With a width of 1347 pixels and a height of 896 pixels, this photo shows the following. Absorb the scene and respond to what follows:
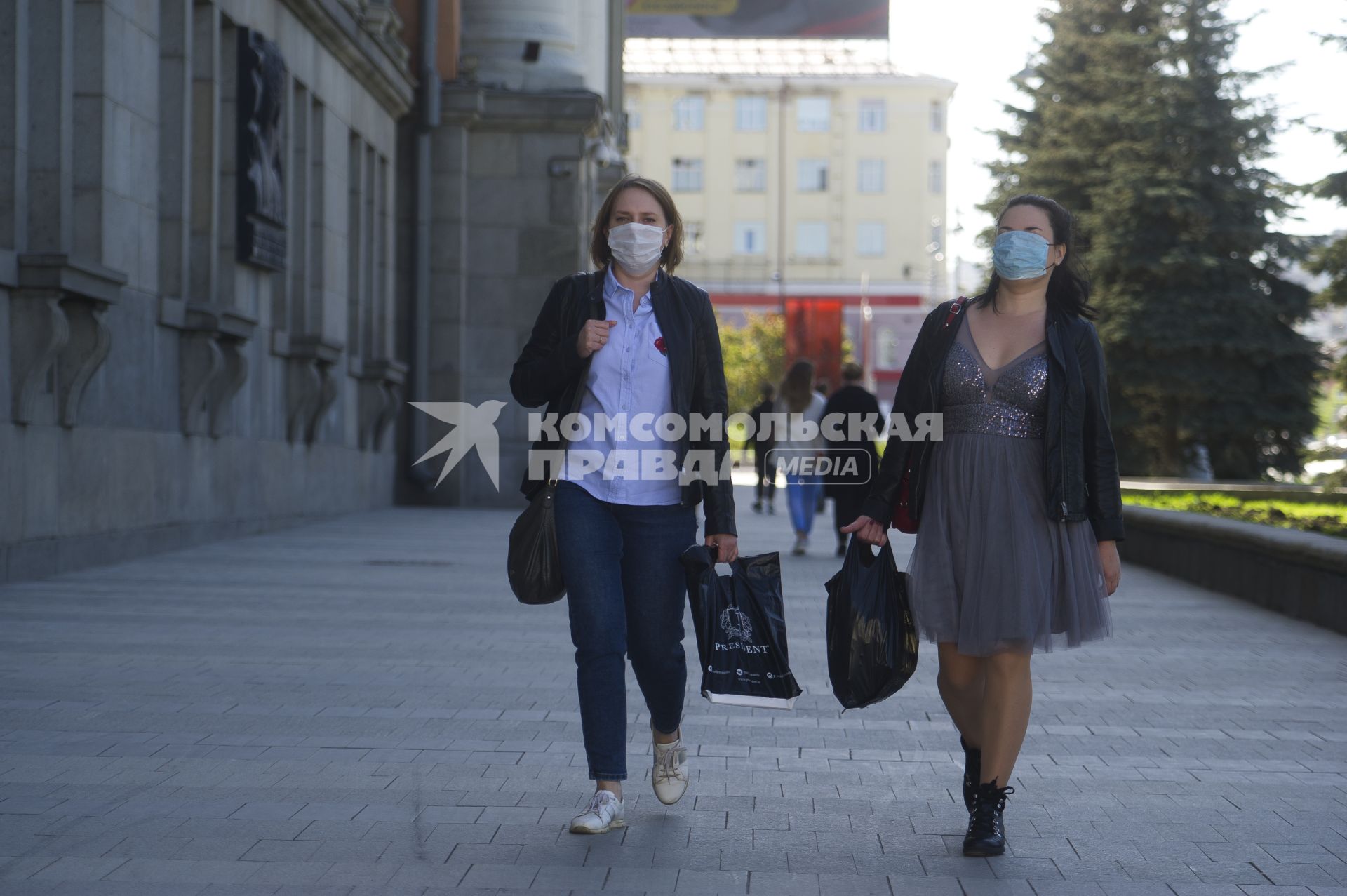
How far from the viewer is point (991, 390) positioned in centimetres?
530

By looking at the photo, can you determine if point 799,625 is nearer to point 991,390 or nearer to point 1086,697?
point 1086,697

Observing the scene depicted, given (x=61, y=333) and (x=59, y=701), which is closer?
(x=59, y=701)

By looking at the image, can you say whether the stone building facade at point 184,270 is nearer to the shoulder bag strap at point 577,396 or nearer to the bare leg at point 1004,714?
the shoulder bag strap at point 577,396

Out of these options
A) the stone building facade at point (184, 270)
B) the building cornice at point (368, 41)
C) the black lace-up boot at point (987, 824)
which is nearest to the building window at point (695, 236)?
the building cornice at point (368, 41)

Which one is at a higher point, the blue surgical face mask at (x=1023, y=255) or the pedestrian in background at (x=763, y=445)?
the blue surgical face mask at (x=1023, y=255)

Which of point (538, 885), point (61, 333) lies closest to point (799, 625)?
point (61, 333)

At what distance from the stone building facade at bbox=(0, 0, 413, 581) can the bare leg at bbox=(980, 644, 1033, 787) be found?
26.1 feet

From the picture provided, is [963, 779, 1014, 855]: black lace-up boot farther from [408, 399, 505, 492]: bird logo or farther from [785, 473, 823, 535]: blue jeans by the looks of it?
[408, 399, 505, 492]: bird logo

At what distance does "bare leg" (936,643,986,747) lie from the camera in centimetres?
539

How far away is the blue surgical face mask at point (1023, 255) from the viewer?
5309 millimetres

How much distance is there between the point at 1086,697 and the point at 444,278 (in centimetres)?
1784

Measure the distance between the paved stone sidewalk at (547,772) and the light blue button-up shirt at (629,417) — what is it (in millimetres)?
1014

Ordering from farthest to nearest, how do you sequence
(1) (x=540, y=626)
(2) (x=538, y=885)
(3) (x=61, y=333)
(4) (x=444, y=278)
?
(4) (x=444, y=278)
(3) (x=61, y=333)
(1) (x=540, y=626)
(2) (x=538, y=885)

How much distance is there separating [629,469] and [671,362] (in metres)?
0.34
